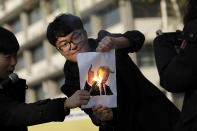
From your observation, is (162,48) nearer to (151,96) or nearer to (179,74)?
(179,74)

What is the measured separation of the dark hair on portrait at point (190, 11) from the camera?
2915mm

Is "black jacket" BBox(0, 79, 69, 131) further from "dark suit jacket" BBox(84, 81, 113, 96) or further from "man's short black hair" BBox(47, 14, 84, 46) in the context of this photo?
"man's short black hair" BBox(47, 14, 84, 46)

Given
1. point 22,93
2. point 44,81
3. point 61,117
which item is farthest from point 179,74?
point 44,81

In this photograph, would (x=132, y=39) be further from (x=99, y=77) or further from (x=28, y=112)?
(x=28, y=112)

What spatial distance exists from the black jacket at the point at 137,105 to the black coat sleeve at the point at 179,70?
2.46 ft

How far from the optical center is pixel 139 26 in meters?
29.5

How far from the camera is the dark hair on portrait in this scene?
9.56 feet

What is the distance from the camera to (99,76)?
352 centimetres

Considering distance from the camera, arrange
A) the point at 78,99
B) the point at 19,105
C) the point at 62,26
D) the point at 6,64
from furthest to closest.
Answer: the point at 62,26, the point at 6,64, the point at 19,105, the point at 78,99

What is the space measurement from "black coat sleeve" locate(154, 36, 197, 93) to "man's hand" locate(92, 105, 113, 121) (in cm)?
68

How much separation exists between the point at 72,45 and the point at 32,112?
2.21 feet

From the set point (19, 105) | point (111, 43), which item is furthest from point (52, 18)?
point (19, 105)

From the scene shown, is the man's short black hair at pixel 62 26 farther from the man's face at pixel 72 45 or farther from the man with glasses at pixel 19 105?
the man with glasses at pixel 19 105

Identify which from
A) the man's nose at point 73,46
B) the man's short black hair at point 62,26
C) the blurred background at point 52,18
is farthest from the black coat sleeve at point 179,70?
the blurred background at point 52,18
